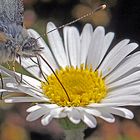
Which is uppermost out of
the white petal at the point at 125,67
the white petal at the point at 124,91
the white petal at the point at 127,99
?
the white petal at the point at 125,67

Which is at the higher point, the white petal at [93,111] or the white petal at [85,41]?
the white petal at [85,41]

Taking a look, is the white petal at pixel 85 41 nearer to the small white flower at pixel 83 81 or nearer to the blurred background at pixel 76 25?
the small white flower at pixel 83 81

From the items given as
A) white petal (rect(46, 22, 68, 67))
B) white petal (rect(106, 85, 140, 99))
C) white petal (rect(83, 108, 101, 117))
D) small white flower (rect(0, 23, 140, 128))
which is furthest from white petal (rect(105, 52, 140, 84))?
white petal (rect(83, 108, 101, 117))

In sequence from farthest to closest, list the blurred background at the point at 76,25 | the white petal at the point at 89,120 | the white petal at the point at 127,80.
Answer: the blurred background at the point at 76,25 → the white petal at the point at 127,80 → the white petal at the point at 89,120

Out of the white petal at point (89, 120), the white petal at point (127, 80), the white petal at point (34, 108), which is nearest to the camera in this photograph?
the white petal at point (89, 120)

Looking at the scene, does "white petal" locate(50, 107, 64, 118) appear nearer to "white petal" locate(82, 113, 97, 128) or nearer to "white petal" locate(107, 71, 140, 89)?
"white petal" locate(82, 113, 97, 128)

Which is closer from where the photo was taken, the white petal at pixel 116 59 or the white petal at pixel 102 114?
the white petal at pixel 102 114

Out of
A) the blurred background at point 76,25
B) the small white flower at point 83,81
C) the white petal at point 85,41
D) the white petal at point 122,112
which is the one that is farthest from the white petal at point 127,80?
the blurred background at point 76,25

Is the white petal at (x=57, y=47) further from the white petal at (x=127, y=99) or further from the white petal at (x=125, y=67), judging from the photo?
the white petal at (x=127, y=99)

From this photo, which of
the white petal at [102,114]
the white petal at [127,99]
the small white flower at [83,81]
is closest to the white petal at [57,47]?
the small white flower at [83,81]

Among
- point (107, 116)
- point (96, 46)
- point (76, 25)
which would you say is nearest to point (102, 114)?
point (107, 116)
